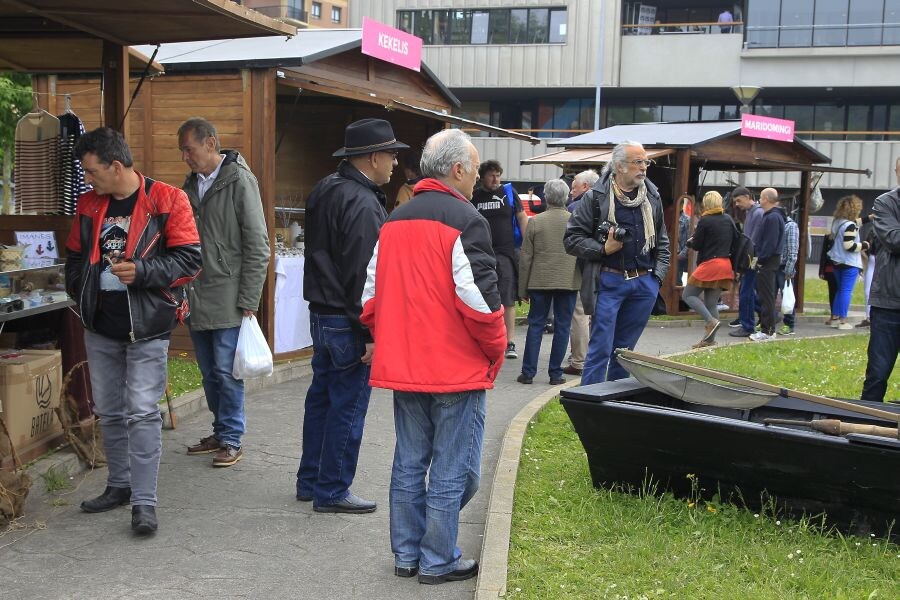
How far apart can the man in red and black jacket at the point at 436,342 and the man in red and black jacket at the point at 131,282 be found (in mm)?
1224

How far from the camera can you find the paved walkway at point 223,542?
4.17 metres

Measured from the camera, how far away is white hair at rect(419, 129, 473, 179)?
13.4 ft

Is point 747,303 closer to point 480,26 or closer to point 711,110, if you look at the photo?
point 711,110

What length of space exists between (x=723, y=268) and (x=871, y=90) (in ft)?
96.8

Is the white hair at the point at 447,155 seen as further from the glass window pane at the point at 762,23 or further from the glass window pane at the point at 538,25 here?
the glass window pane at the point at 538,25

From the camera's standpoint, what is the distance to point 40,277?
603 cm

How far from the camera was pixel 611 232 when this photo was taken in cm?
664

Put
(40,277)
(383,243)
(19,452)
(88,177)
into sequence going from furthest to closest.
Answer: (40,277), (19,452), (88,177), (383,243)

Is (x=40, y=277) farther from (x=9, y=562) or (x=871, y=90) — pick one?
(x=871, y=90)

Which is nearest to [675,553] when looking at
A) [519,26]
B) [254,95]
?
[254,95]

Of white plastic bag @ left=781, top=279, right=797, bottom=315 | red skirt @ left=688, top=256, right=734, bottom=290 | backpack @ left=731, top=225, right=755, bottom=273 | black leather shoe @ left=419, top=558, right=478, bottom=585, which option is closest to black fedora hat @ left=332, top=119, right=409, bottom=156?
black leather shoe @ left=419, top=558, right=478, bottom=585

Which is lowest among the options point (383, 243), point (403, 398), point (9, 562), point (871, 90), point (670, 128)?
point (9, 562)

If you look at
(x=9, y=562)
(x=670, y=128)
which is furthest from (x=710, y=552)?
(x=670, y=128)

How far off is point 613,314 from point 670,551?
2492 mm
